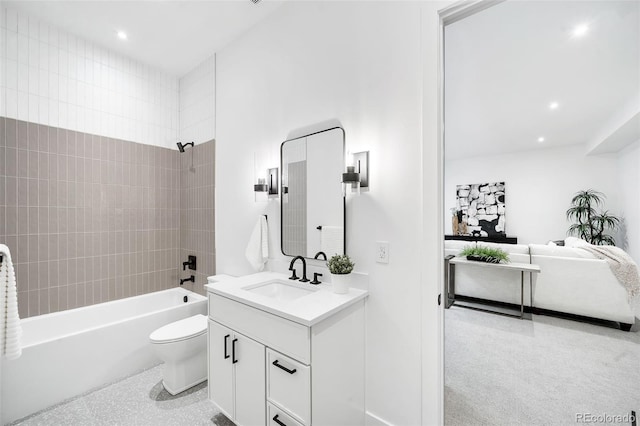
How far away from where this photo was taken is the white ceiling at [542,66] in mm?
1806

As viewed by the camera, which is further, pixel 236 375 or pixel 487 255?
pixel 487 255

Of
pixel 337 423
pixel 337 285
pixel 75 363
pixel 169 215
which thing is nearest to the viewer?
pixel 337 423

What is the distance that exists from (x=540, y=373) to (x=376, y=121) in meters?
2.42

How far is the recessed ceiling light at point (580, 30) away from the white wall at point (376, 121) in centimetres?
148

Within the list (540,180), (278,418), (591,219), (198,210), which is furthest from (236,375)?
(540,180)

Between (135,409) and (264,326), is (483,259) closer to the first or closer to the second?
(264,326)

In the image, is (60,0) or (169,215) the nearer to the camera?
(60,0)

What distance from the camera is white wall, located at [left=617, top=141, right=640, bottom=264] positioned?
262cm

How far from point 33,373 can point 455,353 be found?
3327mm

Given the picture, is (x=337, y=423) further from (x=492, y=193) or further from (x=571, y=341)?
(x=492, y=193)

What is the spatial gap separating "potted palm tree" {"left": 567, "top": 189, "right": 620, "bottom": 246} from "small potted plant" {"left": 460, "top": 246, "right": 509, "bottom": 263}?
149cm

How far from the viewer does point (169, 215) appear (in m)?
3.10

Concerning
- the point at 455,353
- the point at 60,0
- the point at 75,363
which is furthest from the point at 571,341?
the point at 60,0

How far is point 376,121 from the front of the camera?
5.04 feet
